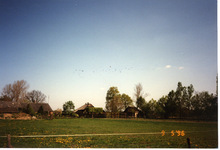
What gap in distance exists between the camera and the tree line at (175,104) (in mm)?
14625

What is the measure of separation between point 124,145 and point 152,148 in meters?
0.94

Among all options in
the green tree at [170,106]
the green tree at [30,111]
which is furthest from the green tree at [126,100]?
the green tree at [30,111]

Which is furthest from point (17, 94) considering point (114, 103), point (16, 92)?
point (114, 103)

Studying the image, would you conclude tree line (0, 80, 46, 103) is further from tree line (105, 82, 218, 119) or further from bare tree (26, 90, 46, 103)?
tree line (105, 82, 218, 119)

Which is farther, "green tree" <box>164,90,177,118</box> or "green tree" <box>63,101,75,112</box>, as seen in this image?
"green tree" <box>164,90,177,118</box>

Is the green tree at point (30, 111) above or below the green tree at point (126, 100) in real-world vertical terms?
below

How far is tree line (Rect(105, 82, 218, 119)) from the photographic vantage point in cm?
1462

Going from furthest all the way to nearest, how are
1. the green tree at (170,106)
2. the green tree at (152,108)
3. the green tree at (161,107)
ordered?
the green tree at (152,108)
the green tree at (161,107)
the green tree at (170,106)

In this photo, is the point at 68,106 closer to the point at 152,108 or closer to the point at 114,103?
the point at 114,103

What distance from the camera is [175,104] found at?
19875 mm

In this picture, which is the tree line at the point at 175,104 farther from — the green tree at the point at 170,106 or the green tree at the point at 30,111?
the green tree at the point at 30,111

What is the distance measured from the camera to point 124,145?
17.9 ft

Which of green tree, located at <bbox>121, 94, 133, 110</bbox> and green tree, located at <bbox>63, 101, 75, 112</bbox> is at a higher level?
green tree, located at <bbox>121, 94, 133, 110</bbox>

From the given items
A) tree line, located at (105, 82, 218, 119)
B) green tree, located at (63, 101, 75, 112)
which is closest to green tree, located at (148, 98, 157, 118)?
tree line, located at (105, 82, 218, 119)
